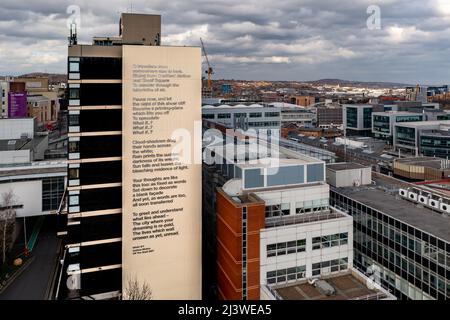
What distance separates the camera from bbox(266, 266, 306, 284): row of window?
23875 mm

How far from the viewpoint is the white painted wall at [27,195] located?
40.9m

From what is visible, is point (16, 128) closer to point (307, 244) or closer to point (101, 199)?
point (101, 199)

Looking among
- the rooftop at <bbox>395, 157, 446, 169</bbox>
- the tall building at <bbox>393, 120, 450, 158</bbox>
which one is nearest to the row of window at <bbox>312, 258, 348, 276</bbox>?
the rooftop at <bbox>395, 157, 446, 169</bbox>

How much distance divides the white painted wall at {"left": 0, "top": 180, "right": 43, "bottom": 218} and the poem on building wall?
22173 mm

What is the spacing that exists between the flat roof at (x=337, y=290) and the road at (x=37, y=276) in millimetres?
16694

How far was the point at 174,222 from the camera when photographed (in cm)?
2508

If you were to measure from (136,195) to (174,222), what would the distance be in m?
2.94

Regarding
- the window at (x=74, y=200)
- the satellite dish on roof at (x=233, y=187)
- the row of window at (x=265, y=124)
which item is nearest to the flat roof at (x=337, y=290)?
the satellite dish on roof at (x=233, y=187)

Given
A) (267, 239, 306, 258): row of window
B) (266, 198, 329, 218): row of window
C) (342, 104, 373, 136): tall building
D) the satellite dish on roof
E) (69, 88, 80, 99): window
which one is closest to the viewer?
(69, 88, 80, 99): window

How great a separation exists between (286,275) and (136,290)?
8.86 m

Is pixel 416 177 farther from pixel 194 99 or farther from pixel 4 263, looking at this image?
pixel 4 263

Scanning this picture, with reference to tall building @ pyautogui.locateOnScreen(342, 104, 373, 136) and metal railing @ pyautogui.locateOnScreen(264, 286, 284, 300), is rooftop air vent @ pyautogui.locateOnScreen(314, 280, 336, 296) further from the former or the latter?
tall building @ pyautogui.locateOnScreen(342, 104, 373, 136)

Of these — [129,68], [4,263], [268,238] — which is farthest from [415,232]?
[4,263]

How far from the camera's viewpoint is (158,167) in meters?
24.3
